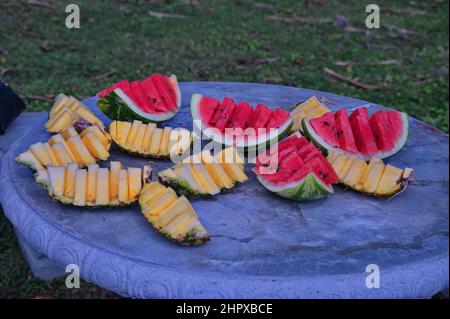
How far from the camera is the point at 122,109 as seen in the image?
3.15 meters

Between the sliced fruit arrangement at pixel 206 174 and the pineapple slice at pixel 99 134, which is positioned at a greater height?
the pineapple slice at pixel 99 134

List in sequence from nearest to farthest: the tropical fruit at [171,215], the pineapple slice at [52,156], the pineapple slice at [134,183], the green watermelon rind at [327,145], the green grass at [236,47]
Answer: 1. the tropical fruit at [171,215]
2. the pineapple slice at [134,183]
3. the pineapple slice at [52,156]
4. the green watermelon rind at [327,145]
5. the green grass at [236,47]

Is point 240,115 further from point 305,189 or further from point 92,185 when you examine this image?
point 92,185

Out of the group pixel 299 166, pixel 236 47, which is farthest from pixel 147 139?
pixel 236 47

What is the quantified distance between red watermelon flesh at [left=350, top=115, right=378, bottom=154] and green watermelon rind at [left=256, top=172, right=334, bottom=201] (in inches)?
21.7

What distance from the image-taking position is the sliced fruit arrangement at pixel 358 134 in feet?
9.67

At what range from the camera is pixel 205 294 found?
2.04 m

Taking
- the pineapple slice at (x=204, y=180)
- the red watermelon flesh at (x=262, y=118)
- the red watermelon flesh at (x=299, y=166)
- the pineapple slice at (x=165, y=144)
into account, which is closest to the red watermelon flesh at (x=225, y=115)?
the red watermelon flesh at (x=262, y=118)

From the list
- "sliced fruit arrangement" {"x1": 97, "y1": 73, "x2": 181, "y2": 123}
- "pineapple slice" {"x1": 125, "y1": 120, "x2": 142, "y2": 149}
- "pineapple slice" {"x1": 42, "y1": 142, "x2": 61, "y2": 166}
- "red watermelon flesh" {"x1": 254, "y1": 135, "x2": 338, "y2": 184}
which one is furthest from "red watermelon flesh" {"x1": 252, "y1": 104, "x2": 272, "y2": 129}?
"pineapple slice" {"x1": 42, "y1": 142, "x2": 61, "y2": 166}

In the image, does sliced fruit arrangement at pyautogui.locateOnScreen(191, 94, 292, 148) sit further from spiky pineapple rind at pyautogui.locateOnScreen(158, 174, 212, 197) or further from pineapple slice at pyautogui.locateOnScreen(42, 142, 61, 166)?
pineapple slice at pyautogui.locateOnScreen(42, 142, 61, 166)

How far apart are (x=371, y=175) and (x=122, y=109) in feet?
4.58

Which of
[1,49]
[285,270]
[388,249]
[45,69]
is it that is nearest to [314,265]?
[285,270]

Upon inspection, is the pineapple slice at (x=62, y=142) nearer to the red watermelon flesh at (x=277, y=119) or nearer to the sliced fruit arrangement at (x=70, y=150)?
the sliced fruit arrangement at (x=70, y=150)

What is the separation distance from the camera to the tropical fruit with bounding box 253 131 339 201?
2.48 m
